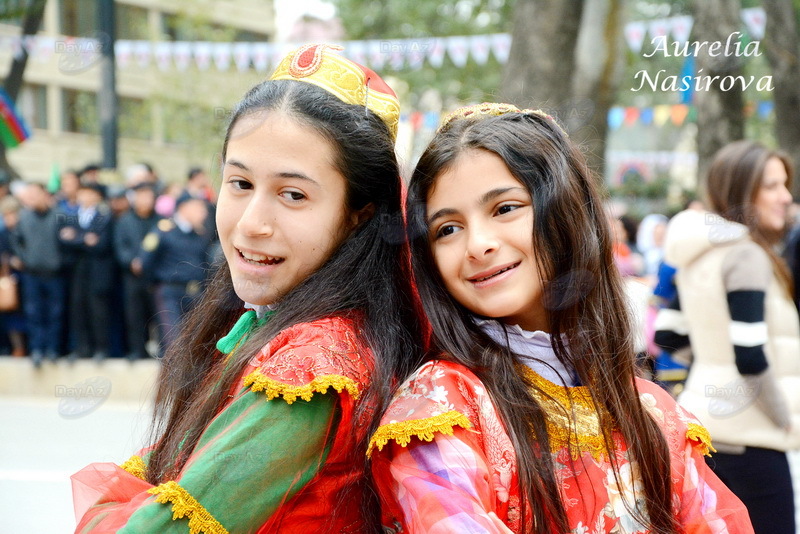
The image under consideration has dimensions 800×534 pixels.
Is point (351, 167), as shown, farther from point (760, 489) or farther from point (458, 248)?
point (760, 489)

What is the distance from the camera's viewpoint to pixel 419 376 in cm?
150

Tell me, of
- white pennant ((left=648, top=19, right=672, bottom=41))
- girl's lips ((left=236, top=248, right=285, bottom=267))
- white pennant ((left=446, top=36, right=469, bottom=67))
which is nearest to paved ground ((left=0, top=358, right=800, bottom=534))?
girl's lips ((left=236, top=248, right=285, bottom=267))

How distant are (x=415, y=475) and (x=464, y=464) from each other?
0.08 metres

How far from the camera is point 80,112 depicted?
19844mm

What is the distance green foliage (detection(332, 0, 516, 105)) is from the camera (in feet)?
64.0

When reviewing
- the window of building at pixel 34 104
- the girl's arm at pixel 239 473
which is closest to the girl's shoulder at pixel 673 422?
the girl's arm at pixel 239 473

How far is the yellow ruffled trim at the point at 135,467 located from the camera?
Answer: 5.55ft

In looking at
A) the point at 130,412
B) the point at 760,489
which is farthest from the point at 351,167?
the point at 130,412

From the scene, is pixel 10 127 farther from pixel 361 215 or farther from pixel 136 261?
pixel 361 215

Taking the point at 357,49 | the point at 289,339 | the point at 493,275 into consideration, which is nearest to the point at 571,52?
the point at 493,275

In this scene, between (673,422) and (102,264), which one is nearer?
(673,422)

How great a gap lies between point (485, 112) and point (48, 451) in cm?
544

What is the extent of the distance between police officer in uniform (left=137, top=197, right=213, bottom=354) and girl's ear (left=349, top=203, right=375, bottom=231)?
6.38m

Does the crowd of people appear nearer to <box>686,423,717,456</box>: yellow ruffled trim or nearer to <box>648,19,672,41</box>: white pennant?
<box>648,19,672,41</box>: white pennant
